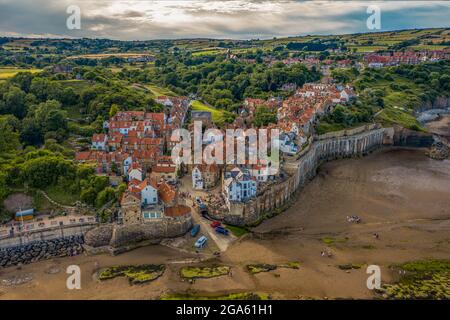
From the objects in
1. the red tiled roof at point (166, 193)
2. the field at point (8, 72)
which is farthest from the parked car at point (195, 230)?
the field at point (8, 72)

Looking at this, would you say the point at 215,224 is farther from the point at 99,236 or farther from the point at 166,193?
the point at 99,236

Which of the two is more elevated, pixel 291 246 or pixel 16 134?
pixel 16 134

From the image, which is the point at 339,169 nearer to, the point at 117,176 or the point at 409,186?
the point at 409,186

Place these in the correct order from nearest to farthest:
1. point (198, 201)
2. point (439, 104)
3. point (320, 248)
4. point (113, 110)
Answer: point (320, 248)
point (198, 201)
point (113, 110)
point (439, 104)

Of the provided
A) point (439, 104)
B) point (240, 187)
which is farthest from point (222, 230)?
point (439, 104)

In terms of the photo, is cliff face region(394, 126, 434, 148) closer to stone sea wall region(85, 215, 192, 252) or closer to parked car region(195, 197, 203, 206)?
parked car region(195, 197, 203, 206)

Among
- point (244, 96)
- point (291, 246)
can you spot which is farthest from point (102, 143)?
point (244, 96)
